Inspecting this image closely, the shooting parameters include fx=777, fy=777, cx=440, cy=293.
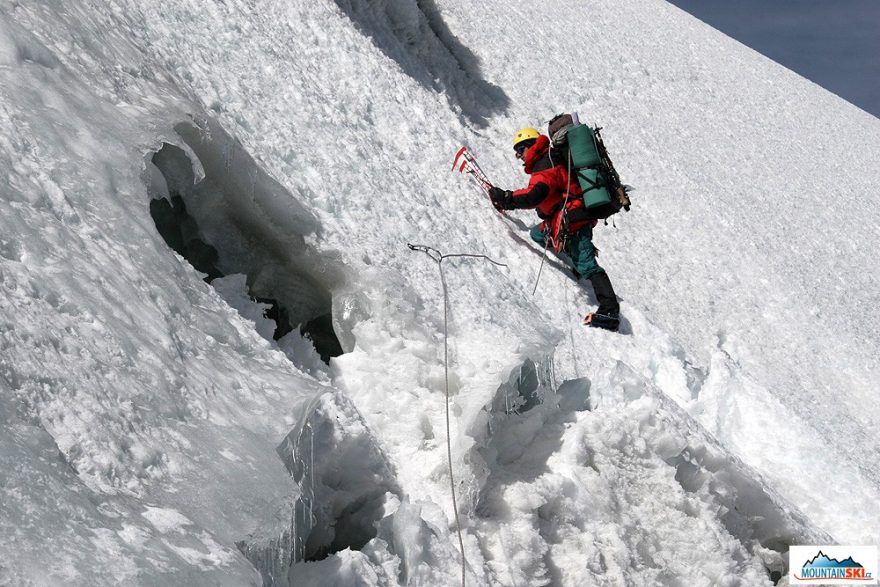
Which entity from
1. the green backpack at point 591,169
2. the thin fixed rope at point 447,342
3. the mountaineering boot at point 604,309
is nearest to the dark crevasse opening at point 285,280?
the thin fixed rope at point 447,342

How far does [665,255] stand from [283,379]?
6.00 m

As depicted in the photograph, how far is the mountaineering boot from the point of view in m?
6.37

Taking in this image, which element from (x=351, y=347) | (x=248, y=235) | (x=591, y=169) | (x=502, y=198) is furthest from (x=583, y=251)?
A: (x=248, y=235)

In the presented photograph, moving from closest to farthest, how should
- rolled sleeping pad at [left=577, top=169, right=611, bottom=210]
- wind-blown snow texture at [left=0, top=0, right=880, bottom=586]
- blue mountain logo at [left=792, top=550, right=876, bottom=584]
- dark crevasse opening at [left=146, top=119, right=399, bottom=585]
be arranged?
wind-blown snow texture at [left=0, top=0, right=880, bottom=586], dark crevasse opening at [left=146, top=119, right=399, bottom=585], blue mountain logo at [left=792, top=550, right=876, bottom=584], rolled sleeping pad at [left=577, top=169, right=611, bottom=210]

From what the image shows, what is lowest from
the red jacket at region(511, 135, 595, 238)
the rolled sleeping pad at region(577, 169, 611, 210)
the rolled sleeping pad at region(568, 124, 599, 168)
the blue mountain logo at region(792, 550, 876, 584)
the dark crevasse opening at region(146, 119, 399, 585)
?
the dark crevasse opening at region(146, 119, 399, 585)

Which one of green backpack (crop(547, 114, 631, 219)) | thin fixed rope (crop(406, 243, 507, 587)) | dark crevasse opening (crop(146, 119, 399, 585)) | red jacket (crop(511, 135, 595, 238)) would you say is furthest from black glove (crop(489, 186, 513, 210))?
dark crevasse opening (crop(146, 119, 399, 585))

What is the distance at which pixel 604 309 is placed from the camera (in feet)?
21.0

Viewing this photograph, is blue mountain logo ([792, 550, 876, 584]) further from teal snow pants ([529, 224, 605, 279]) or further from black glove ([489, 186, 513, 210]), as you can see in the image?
black glove ([489, 186, 513, 210])

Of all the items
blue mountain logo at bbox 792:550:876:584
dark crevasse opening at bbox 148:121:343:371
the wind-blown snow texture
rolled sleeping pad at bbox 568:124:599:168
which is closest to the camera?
the wind-blown snow texture

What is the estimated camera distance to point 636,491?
445cm

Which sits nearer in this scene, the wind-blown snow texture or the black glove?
the wind-blown snow texture

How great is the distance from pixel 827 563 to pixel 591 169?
3.38 metres

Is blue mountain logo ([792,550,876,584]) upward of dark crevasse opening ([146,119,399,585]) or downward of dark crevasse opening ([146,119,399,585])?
upward

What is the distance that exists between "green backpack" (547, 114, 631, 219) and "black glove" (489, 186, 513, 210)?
57 centimetres
